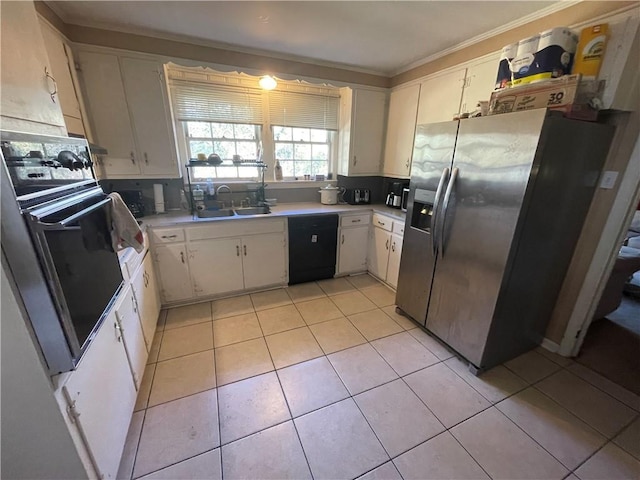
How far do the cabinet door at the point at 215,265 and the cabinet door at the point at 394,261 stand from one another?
5.29 feet

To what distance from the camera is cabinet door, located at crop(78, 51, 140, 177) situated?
2.12 meters

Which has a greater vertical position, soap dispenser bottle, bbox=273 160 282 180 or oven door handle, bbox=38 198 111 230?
soap dispenser bottle, bbox=273 160 282 180

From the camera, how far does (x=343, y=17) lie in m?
1.94

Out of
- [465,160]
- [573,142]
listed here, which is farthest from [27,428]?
[573,142]

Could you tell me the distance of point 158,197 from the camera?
264 centimetres

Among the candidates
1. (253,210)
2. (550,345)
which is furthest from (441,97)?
(550,345)

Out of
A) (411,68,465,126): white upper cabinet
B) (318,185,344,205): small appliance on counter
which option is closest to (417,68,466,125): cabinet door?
(411,68,465,126): white upper cabinet

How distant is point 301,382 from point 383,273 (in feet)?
5.46

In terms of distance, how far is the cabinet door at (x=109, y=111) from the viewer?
2.12m

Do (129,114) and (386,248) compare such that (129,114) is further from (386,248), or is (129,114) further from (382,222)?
(386,248)

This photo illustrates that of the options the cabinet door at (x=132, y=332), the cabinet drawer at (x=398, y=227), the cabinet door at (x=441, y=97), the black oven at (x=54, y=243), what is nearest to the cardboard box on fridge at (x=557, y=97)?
the cabinet door at (x=441, y=97)

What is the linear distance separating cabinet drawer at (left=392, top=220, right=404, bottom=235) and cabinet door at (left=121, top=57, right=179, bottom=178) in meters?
2.24

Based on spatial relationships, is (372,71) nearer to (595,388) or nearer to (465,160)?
(465,160)

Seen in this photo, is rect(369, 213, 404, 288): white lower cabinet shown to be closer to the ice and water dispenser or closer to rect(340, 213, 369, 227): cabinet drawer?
rect(340, 213, 369, 227): cabinet drawer
